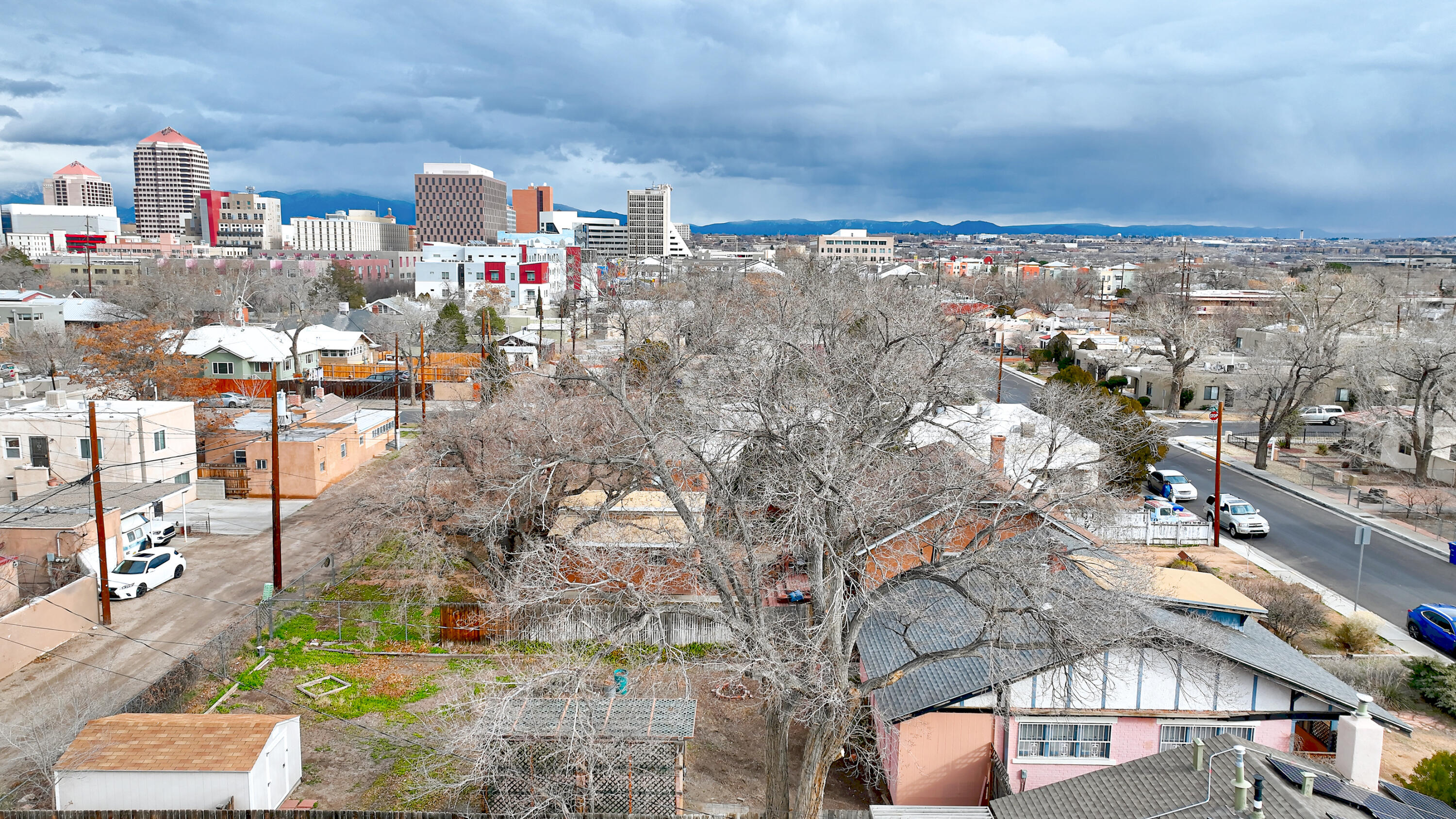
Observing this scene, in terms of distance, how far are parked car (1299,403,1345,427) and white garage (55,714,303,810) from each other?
4714 centimetres

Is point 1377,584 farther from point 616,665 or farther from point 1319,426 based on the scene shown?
point 1319,426

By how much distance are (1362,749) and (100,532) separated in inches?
925

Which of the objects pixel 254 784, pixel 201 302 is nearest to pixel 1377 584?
pixel 254 784

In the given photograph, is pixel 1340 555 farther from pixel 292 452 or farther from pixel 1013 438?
pixel 292 452

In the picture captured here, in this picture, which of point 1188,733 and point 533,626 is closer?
point 1188,733

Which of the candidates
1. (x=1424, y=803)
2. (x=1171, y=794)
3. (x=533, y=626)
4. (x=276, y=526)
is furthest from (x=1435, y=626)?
(x=276, y=526)

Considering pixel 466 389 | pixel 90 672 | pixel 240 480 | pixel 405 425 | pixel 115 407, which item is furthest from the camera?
pixel 466 389

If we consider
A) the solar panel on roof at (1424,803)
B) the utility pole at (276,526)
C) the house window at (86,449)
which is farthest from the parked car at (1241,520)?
the house window at (86,449)

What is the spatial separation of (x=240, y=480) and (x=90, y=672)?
1541 centimetres

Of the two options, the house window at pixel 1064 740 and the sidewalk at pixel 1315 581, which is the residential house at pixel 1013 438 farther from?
the house window at pixel 1064 740

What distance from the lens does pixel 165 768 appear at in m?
12.6

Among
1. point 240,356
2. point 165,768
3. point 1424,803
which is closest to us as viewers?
point 1424,803

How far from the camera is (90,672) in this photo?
722 inches

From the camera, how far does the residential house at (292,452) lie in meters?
32.8
